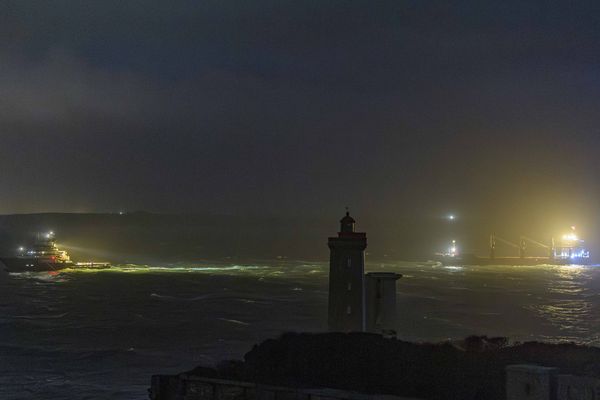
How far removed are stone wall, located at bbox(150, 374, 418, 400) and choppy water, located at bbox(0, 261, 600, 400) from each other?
1045 cm

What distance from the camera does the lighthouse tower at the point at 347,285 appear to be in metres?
23.9

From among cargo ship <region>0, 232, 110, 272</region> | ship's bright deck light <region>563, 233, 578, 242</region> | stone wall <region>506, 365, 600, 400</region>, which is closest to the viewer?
stone wall <region>506, 365, 600, 400</region>

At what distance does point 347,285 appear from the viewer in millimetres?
24141

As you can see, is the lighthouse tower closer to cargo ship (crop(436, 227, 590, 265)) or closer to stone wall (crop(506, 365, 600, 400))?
stone wall (crop(506, 365, 600, 400))

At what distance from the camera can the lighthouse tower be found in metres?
23.9

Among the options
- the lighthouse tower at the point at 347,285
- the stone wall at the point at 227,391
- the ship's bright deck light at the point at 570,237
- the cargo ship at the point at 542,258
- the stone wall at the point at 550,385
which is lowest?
the stone wall at the point at 227,391

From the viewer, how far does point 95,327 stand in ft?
169

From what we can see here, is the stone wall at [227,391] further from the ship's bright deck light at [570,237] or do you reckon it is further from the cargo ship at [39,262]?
the ship's bright deck light at [570,237]

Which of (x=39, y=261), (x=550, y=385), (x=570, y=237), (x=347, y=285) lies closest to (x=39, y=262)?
(x=39, y=261)

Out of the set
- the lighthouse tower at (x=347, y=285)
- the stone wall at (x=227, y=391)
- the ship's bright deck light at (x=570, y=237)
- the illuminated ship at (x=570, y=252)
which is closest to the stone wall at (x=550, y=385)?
the stone wall at (x=227, y=391)

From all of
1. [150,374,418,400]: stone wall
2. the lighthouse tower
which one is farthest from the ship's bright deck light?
[150,374,418,400]: stone wall

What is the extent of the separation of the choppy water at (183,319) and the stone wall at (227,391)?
10448 millimetres

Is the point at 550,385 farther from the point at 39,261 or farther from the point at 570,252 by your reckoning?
the point at 570,252

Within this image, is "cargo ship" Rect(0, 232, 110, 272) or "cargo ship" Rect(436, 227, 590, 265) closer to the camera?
"cargo ship" Rect(0, 232, 110, 272)
